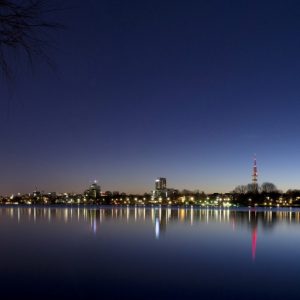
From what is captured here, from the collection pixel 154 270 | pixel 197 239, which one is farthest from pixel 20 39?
pixel 197 239

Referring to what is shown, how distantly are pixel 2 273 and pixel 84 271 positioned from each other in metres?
3.84

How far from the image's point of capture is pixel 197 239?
37.0 meters

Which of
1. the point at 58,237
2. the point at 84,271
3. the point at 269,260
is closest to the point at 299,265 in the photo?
the point at 269,260

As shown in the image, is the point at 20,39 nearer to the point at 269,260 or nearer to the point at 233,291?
the point at 233,291

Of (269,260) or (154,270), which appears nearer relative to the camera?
(154,270)

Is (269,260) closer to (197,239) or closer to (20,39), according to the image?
(197,239)

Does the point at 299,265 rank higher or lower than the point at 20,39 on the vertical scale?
lower

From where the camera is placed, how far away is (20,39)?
3035 mm

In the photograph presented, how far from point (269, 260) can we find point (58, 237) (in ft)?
66.7

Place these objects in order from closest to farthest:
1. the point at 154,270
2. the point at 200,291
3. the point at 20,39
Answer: the point at 20,39, the point at 200,291, the point at 154,270

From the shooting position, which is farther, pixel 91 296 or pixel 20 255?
pixel 20 255

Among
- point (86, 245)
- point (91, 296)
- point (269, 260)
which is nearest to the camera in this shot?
point (91, 296)

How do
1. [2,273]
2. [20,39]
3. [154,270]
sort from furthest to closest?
[154,270], [2,273], [20,39]

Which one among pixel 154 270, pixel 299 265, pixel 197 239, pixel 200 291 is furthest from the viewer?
pixel 197 239
